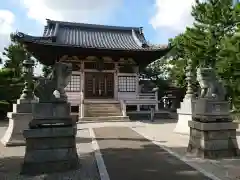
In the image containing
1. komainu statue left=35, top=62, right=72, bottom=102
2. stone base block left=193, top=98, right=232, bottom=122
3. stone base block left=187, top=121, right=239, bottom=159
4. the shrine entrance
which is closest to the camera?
komainu statue left=35, top=62, right=72, bottom=102

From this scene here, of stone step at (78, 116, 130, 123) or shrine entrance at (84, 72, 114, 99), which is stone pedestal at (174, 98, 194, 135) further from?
shrine entrance at (84, 72, 114, 99)

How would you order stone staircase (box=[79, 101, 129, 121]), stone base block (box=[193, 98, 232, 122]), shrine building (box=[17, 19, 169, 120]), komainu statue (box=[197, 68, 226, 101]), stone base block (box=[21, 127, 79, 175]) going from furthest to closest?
shrine building (box=[17, 19, 169, 120]) → stone staircase (box=[79, 101, 129, 121]) → komainu statue (box=[197, 68, 226, 101]) → stone base block (box=[193, 98, 232, 122]) → stone base block (box=[21, 127, 79, 175])

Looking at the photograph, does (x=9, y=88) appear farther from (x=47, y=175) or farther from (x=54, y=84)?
(x=47, y=175)

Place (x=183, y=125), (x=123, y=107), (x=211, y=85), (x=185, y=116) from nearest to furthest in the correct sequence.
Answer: (x=211, y=85) → (x=185, y=116) → (x=183, y=125) → (x=123, y=107)

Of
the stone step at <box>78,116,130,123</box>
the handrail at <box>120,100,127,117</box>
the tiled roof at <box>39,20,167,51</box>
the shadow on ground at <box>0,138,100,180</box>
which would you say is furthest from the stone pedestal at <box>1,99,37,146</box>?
the tiled roof at <box>39,20,167,51</box>

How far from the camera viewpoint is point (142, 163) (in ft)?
20.8

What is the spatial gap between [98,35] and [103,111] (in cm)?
935

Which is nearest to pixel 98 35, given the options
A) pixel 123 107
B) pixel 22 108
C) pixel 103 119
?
pixel 123 107

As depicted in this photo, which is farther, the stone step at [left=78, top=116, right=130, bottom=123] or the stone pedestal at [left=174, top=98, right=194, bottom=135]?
the stone step at [left=78, top=116, right=130, bottom=123]

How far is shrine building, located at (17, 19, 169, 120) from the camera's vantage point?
2038cm

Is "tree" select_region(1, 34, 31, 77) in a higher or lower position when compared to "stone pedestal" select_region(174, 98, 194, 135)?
higher

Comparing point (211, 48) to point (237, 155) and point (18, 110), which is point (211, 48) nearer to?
point (237, 155)

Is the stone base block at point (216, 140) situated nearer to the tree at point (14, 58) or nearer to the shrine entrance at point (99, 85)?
the shrine entrance at point (99, 85)

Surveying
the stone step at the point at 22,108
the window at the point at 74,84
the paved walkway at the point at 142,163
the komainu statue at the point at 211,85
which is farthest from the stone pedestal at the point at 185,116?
the window at the point at 74,84
